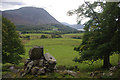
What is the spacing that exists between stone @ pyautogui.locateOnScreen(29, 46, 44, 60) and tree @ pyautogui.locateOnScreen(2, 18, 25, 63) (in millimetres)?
2361

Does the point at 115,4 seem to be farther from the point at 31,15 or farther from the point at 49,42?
the point at 49,42

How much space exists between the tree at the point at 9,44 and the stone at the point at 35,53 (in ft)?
7.75

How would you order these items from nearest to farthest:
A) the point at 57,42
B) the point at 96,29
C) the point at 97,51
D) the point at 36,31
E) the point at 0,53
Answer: the point at 97,51 → the point at 96,29 → the point at 0,53 → the point at 57,42 → the point at 36,31

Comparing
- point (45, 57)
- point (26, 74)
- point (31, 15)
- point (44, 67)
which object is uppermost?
point (31, 15)

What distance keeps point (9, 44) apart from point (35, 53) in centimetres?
321

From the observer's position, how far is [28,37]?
561 inches

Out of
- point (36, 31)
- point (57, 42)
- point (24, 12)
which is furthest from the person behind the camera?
point (36, 31)

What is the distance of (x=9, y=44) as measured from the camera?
8250 millimetres

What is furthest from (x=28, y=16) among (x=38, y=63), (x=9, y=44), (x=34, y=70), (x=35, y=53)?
(x=34, y=70)

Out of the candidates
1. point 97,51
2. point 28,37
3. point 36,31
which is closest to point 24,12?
point 28,37

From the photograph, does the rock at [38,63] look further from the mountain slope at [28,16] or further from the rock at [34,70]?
the mountain slope at [28,16]

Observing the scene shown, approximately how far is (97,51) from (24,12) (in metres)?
10.8

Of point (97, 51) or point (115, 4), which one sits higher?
point (115, 4)

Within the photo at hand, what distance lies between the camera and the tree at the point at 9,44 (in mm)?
7872
